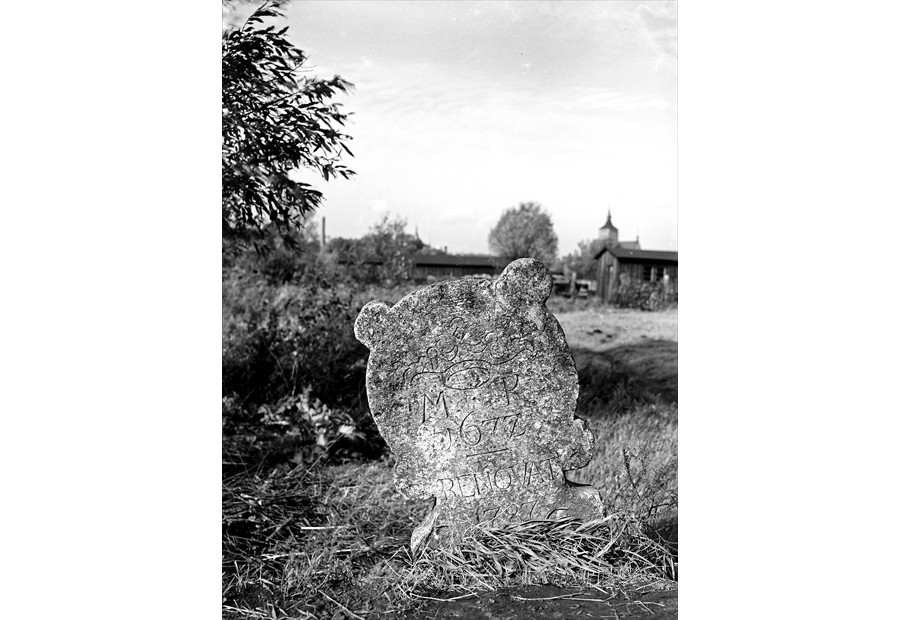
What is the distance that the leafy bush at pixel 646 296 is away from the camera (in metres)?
6.81

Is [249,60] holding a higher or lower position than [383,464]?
higher

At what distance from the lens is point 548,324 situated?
3.26 meters

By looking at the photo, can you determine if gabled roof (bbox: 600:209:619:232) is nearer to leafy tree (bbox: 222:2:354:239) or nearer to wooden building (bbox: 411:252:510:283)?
wooden building (bbox: 411:252:510:283)

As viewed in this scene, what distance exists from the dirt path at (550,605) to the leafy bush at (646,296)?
12.9 ft

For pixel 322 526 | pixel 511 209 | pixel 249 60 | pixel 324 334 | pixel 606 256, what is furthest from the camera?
pixel 606 256

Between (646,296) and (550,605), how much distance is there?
4.22 metres

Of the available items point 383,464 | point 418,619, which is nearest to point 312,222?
point 383,464

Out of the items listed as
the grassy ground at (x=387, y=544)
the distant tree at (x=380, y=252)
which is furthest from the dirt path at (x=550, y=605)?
the distant tree at (x=380, y=252)

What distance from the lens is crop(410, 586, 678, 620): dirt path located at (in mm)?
2998

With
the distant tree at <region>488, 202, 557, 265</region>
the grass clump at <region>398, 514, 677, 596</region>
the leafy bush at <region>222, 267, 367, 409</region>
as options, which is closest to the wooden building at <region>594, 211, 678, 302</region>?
the distant tree at <region>488, 202, 557, 265</region>

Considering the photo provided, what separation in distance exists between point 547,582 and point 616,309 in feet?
13.1

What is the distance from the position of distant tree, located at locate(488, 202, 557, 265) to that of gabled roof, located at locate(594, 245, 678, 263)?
0.50 metres

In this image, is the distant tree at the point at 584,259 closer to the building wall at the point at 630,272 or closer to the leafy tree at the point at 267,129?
the building wall at the point at 630,272

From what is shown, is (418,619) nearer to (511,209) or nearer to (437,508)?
(437,508)
